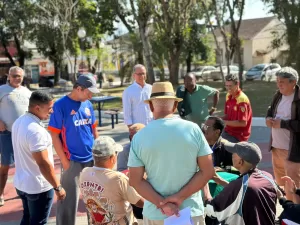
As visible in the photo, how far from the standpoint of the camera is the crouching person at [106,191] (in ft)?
10.5

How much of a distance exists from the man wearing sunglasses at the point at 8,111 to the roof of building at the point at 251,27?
50.3 m

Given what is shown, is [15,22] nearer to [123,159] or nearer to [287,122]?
[123,159]

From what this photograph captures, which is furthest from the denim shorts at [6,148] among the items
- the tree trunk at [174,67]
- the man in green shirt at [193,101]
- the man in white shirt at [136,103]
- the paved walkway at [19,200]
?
the tree trunk at [174,67]

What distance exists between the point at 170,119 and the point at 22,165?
1.65 m

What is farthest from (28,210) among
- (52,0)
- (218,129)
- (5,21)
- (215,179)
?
(5,21)

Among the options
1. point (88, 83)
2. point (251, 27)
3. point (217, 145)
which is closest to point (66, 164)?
point (88, 83)

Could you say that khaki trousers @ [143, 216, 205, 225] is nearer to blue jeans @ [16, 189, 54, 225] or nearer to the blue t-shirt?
blue jeans @ [16, 189, 54, 225]

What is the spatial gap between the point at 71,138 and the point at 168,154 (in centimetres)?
178

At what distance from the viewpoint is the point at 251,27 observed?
57156 millimetres

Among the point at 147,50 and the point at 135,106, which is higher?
the point at 147,50

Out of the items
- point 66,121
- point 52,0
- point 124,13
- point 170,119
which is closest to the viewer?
point 170,119

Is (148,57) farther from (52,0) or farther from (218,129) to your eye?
(218,129)

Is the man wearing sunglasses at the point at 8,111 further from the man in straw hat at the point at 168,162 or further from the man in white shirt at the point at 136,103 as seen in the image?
the man in straw hat at the point at 168,162

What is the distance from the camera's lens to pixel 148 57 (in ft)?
63.7
